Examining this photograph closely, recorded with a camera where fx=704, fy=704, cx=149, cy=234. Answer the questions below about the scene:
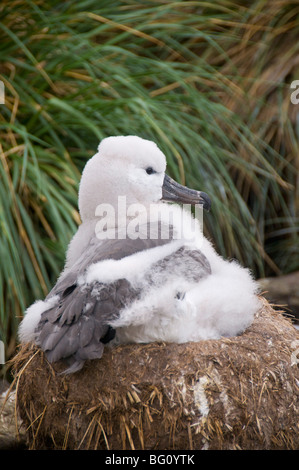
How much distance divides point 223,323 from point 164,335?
0.30 metres

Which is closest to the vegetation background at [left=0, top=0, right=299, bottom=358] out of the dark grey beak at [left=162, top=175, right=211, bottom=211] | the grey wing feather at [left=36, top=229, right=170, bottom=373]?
the dark grey beak at [left=162, top=175, right=211, bottom=211]

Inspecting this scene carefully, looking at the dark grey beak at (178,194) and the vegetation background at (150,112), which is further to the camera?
the vegetation background at (150,112)

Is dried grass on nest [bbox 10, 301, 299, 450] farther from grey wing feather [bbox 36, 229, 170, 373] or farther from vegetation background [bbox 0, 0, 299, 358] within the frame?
vegetation background [bbox 0, 0, 299, 358]

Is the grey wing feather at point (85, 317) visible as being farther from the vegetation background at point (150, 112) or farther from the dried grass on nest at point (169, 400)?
the vegetation background at point (150, 112)

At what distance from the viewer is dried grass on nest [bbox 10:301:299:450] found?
8.40ft

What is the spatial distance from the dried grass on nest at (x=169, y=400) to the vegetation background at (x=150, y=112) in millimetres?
1223

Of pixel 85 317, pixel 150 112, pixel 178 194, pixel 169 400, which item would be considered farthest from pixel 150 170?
pixel 150 112

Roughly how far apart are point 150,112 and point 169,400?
223cm

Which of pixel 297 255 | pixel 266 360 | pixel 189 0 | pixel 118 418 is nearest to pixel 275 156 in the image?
pixel 297 255

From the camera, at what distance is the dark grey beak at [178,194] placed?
125 inches

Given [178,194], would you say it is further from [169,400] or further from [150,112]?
[150,112]

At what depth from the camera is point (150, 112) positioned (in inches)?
171

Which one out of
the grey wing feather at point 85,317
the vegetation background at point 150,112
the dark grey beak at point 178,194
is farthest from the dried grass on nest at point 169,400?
the vegetation background at point 150,112

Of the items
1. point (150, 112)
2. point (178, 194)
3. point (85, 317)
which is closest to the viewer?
point (85, 317)
